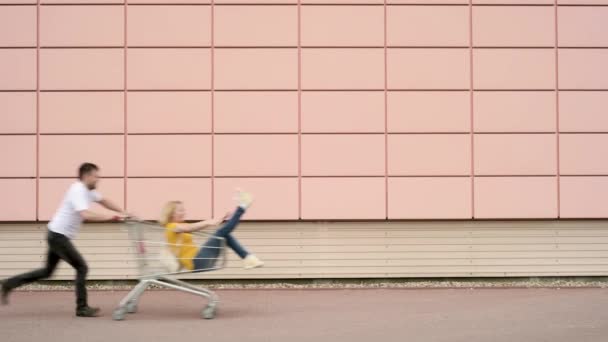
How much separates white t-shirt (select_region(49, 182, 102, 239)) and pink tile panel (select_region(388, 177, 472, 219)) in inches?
166

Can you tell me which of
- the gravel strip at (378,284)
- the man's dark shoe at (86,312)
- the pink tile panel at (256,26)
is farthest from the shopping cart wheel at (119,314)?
the pink tile panel at (256,26)

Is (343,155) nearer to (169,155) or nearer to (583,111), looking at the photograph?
(169,155)

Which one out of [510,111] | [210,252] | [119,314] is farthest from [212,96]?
[510,111]

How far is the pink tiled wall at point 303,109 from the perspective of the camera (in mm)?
10539

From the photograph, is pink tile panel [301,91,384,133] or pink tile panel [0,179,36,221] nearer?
pink tile panel [0,179,36,221]

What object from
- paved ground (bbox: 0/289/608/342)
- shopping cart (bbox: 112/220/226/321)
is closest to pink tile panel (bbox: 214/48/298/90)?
paved ground (bbox: 0/289/608/342)

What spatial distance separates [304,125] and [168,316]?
344 cm

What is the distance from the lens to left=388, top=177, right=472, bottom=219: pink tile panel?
1059 centimetres

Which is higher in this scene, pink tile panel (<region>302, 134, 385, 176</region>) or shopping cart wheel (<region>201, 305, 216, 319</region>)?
pink tile panel (<region>302, 134, 385, 176</region>)

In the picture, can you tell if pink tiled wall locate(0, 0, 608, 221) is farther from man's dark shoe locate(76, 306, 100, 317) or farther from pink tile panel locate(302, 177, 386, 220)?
man's dark shoe locate(76, 306, 100, 317)

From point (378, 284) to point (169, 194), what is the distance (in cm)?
315

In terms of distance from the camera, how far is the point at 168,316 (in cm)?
841


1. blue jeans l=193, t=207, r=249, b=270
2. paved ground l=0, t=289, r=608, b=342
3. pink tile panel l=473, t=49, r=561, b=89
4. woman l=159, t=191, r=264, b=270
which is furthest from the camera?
pink tile panel l=473, t=49, r=561, b=89

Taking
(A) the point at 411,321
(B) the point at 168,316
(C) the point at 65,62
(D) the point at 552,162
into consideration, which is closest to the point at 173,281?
(B) the point at 168,316
